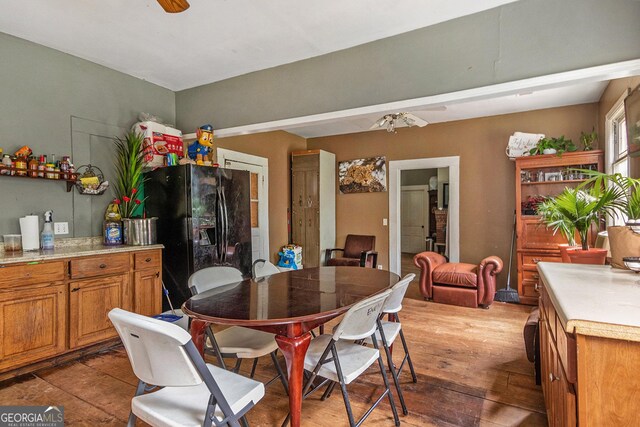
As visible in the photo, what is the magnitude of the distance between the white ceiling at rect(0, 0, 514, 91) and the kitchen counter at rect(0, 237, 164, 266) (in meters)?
1.83

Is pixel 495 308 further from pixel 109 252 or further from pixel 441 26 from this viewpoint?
pixel 109 252

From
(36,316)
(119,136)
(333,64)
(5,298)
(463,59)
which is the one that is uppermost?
(333,64)

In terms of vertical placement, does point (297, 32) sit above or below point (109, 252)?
above

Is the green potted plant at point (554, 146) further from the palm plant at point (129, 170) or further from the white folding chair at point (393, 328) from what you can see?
the palm plant at point (129, 170)

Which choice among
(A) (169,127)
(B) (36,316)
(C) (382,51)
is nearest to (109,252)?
(B) (36,316)

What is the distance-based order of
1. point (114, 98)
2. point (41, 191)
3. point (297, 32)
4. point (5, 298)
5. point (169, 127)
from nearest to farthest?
point (5, 298) → point (297, 32) → point (41, 191) → point (114, 98) → point (169, 127)

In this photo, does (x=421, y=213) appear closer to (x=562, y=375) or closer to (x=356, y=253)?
(x=356, y=253)

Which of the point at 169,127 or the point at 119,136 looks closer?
the point at 119,136

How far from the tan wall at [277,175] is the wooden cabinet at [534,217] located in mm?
3557

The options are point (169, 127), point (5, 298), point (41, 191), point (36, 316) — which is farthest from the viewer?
point (169, 127)

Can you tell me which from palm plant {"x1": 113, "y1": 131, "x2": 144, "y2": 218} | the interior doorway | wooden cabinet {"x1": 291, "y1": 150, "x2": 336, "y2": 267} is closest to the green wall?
palm plant {"x1": 113, "y1": 131, "x2": 144, "y2": 218}

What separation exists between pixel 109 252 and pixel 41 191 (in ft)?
2.81

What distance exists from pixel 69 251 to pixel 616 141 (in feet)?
18.4

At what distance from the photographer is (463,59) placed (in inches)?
103
